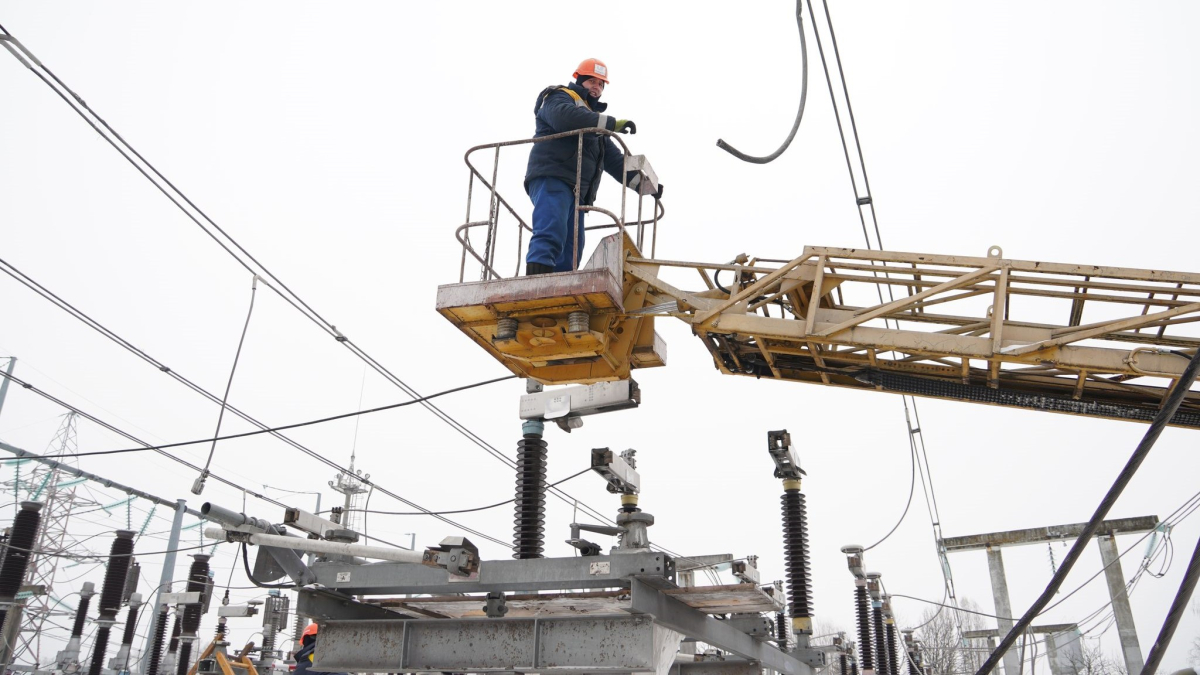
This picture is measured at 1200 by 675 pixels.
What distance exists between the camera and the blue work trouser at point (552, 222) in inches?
319

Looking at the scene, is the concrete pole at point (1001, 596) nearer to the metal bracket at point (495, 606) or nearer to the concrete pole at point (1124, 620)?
the concrete pole at point (1124, 620)

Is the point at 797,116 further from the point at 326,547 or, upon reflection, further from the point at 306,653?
the point at 306,653

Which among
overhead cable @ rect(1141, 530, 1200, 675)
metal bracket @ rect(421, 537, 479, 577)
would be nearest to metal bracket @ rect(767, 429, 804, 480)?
metal bracket @ rect(421, 537, 479, 577)

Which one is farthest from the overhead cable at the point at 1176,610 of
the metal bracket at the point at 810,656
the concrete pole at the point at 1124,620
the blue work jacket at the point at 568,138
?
the concrete pole at the point at 1124,620

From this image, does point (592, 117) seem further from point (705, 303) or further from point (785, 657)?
point (785, 657)

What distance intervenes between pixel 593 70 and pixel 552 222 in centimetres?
192

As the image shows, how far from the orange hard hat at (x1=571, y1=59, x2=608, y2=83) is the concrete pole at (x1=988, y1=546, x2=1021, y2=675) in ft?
61.7

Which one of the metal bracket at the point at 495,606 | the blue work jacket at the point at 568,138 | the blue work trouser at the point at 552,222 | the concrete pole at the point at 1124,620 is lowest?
the metal bracket at the point at 495,606

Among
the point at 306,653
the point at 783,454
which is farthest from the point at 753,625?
the point at 306,653

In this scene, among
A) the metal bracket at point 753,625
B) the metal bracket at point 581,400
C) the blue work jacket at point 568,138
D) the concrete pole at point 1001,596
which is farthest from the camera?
the concrete pole at point 1001,596

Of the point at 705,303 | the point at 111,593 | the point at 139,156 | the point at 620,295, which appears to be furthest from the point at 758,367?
the point at 111,593

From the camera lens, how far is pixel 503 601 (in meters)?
6.75

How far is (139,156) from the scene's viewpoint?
26.1 ft

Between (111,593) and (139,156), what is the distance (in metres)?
13.1
